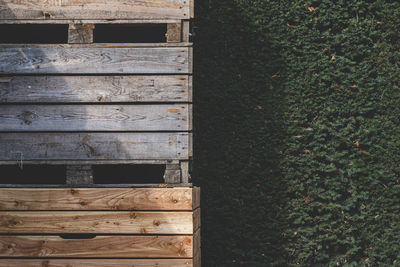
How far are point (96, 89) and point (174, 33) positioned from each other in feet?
2.20

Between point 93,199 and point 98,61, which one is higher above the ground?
point 98,61

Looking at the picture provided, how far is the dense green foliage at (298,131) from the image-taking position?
319 centimetres

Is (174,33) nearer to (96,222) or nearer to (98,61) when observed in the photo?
(98,61)

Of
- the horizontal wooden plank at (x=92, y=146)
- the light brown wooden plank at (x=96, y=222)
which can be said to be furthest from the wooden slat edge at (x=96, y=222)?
the horizontal wooden plank at (x=92, y=146)

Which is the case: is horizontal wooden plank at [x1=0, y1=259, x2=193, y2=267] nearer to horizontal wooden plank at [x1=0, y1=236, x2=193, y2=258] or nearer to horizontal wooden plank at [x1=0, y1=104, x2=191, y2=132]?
horizontal wooden plank at [x1=0, y1=236, x2=193, y2=258]

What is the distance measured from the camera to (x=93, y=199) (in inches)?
91.6

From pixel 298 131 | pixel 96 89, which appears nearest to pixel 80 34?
pixel 96 89

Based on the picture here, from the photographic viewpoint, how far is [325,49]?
3307mm

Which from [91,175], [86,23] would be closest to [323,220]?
[91,175]

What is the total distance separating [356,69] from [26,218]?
3.02m

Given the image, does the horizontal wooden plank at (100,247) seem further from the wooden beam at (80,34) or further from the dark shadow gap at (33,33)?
the dark shadow gap at (33,33)

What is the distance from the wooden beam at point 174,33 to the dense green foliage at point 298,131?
88 cm

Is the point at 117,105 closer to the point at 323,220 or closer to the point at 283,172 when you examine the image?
the point at 283,172

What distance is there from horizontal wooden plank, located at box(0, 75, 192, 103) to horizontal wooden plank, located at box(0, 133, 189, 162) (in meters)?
0.24
